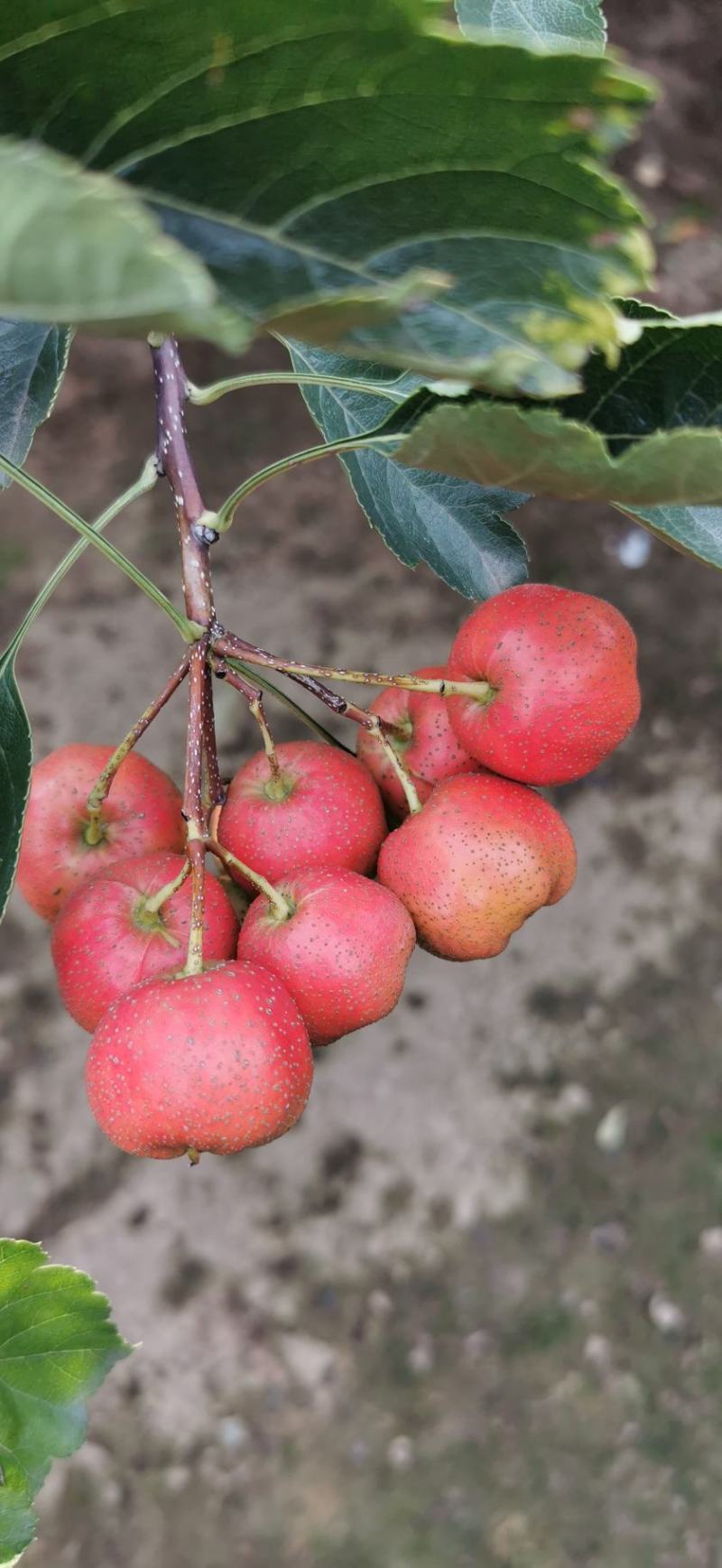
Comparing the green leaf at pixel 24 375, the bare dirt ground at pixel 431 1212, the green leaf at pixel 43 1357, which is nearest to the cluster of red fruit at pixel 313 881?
the green leaf at pixel 43 1357

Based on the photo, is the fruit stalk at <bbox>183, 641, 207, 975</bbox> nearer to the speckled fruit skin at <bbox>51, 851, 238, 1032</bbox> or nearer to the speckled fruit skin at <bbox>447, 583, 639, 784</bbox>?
the speckled fruit skin at <bbox>51, 851, 238, 1032</bbox>

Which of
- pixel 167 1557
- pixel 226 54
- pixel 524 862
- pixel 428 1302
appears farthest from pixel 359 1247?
pixel 226 54

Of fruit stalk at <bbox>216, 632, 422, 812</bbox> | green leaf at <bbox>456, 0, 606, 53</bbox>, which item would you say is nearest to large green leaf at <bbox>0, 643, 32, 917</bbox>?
fruit stalk at <bbox>216, 632, 422, 812</bbox>

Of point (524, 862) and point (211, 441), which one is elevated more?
point (524, 862)

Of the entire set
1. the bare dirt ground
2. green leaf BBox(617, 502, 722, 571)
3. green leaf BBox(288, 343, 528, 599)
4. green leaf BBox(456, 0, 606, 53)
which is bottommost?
the bare dirt ground

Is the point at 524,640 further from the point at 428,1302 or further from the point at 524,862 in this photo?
the point at 428,1302

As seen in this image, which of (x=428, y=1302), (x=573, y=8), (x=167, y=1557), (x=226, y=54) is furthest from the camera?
(x=428, y=1302)

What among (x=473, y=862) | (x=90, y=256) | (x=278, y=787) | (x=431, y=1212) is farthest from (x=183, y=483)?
(x=431, y=1212)
